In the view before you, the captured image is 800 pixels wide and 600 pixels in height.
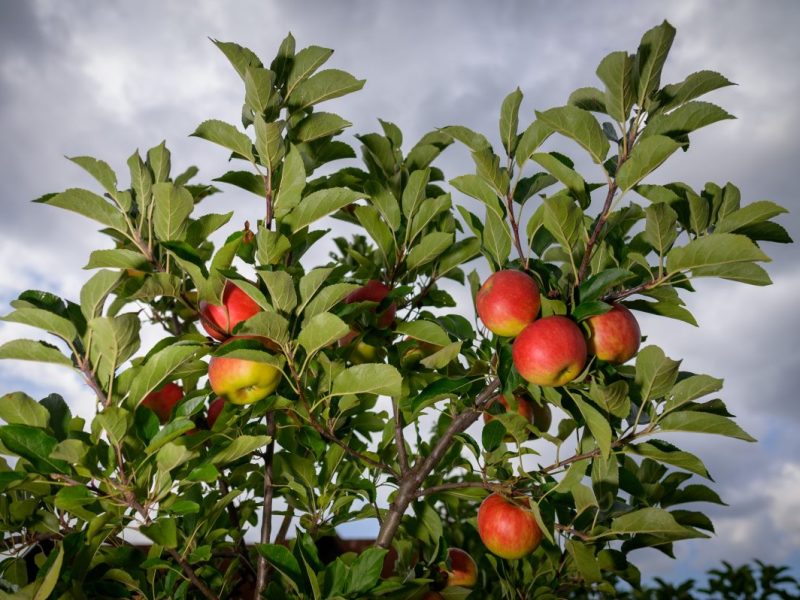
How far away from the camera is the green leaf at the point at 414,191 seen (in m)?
2.05

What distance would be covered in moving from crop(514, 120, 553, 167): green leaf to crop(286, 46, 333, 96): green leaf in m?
0.58

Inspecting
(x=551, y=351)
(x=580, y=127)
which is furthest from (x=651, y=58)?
(x=551, y=351)

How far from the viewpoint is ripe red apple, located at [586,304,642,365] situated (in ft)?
5.48

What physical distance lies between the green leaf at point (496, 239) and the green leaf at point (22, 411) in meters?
1.24

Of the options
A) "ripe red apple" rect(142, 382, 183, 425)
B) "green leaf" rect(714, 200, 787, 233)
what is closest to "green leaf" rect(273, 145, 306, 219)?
"ripe red apple" rect(142, 382, 183, 425)

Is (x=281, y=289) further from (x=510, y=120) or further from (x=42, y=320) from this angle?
(x=510, y=120)

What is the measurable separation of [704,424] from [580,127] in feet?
2.61

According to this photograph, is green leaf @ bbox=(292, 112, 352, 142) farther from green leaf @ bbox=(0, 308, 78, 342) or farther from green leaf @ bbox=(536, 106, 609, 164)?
green leaf @ bbox=(0, 308, 78, 342)

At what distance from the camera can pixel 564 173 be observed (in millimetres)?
1732

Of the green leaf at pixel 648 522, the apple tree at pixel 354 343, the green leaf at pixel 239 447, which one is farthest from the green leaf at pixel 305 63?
the green leaf at pixel 648 522

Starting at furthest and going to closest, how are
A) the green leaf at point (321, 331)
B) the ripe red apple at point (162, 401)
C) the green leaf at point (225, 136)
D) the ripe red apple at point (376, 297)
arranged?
the ripe red apple at point (162, 401), the ripe red apple at point (376, 297), the green leaf at point (225, 136), the green leaf at point (321, 331)

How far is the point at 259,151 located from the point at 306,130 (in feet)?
0.63

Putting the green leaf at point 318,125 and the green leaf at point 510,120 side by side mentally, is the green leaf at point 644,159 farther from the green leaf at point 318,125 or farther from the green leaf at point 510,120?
the green leaf at point 318,125

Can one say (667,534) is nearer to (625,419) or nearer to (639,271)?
(625,419)
